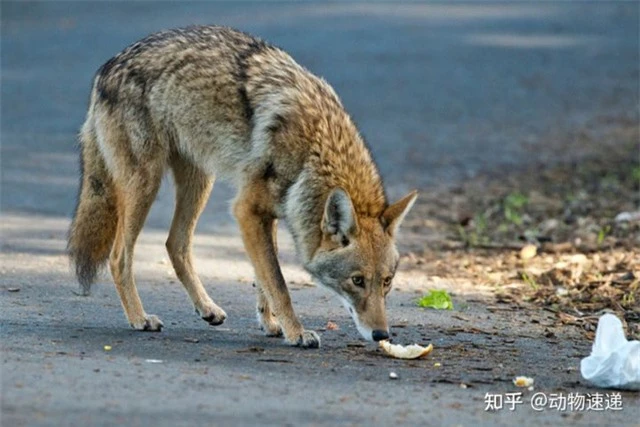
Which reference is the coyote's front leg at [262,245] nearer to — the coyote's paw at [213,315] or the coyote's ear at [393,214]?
the coyote's paw at [213,315]

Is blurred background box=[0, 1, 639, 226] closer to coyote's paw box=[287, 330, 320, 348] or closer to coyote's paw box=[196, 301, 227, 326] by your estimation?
coyote's paw box=[196, 301, 227, 326]

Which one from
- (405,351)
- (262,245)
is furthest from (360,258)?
(262,245)

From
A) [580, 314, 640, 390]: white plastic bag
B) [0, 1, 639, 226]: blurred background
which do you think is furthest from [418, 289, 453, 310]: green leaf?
[0, 1, 639, 226]: blurred background

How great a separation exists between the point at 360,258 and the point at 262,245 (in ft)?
2.53

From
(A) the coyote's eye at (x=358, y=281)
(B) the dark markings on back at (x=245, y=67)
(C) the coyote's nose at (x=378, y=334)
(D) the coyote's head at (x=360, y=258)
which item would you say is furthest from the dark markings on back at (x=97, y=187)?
(C) the coyote's nose at (x=378, y=334)

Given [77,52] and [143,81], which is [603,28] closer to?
[77,52]

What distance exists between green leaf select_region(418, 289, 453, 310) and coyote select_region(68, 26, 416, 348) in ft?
4.79

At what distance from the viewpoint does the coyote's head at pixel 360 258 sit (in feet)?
25.4

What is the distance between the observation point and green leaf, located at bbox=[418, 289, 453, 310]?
948cm

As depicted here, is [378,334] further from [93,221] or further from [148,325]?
[93,221]

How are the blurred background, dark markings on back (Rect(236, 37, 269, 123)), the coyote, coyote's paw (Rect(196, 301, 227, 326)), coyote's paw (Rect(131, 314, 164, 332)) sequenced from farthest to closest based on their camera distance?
the blurred background
coyote's paw (Rect(196, 301, 227, 326))
dark markings on back (Rect(236, 37, 269, 123))
coyote's paw (Rect(131, 314, 164, 332))
the coyote

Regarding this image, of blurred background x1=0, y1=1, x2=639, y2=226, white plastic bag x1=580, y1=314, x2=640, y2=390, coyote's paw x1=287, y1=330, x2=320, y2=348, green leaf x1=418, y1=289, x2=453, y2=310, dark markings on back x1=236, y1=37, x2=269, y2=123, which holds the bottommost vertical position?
blurred background x1=0, y1=1, x2=639, y2=226

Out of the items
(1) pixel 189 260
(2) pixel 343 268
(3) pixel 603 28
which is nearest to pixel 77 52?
(3) pixel 603 28

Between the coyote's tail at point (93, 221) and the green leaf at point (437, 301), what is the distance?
2305 mm
